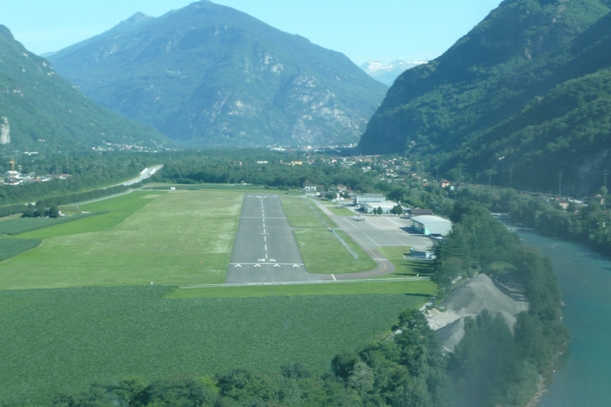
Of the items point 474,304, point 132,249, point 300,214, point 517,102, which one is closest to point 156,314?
point 474,304

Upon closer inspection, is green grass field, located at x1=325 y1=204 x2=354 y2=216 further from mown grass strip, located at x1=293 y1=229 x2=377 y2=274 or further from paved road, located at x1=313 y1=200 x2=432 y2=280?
mown grass strip, located at x1=293 y1=229 x2=377 y2=274

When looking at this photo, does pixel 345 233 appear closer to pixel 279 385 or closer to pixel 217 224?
pixel 217 224

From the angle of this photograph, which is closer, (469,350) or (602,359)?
(469,350)

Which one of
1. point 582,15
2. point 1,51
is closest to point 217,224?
point 582,15

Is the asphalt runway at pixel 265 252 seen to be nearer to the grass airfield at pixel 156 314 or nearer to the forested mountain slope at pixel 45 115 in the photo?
the grass airfield at pixel 156 314

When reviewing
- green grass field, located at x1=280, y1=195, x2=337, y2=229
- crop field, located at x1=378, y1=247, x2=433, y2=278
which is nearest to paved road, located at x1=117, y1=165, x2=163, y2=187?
green grass field, located at x1=280, y1=195, x2=337, y2=229

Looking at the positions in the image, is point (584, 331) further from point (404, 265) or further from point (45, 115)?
point (45, 115)
